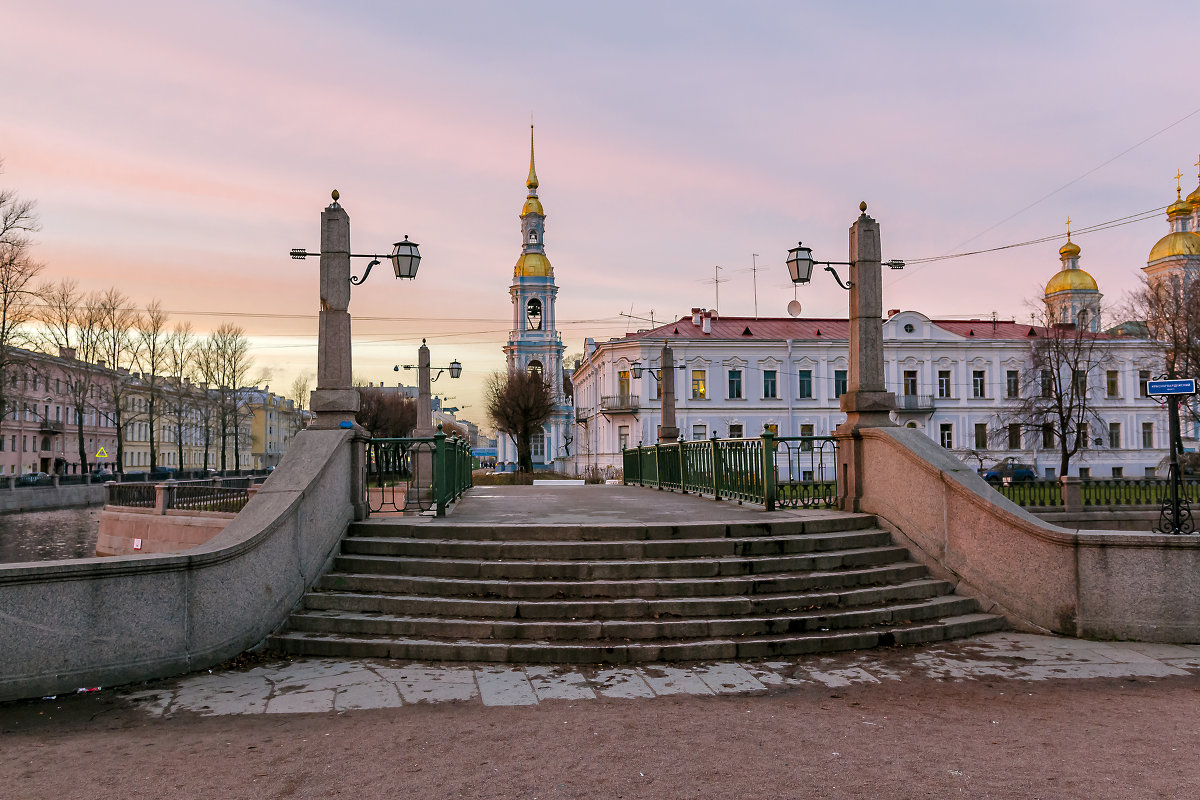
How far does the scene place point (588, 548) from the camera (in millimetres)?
8891

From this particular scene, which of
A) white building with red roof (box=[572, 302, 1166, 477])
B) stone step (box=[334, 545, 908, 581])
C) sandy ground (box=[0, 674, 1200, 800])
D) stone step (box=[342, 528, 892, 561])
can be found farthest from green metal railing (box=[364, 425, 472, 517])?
white building with red roof (box=[572, 302, 1166, 477])

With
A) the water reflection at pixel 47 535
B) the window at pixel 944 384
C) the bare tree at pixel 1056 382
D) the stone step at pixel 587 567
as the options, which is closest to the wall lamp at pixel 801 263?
the stone step at pixel 587 567

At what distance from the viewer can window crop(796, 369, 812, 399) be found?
5769 cm

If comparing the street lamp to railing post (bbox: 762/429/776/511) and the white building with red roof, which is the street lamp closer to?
railing post (bbox: 762/429/776/511)

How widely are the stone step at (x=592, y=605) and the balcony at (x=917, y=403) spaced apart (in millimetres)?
51661

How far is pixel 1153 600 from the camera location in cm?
783

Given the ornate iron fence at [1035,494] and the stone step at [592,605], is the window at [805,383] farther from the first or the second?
the stone step at [592,605]

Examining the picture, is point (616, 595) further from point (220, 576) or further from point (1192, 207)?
point (1192, 207)

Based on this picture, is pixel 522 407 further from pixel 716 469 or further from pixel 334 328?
pixel 334 328

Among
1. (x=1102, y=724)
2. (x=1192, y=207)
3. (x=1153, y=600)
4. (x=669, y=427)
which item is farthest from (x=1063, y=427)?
(x=1102, y=724)

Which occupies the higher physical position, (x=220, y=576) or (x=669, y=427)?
(x=669, y=427)

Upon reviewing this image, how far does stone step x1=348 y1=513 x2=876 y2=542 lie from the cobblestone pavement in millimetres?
2307

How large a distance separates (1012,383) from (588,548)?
5831 cm

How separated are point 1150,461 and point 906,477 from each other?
59180 mm
